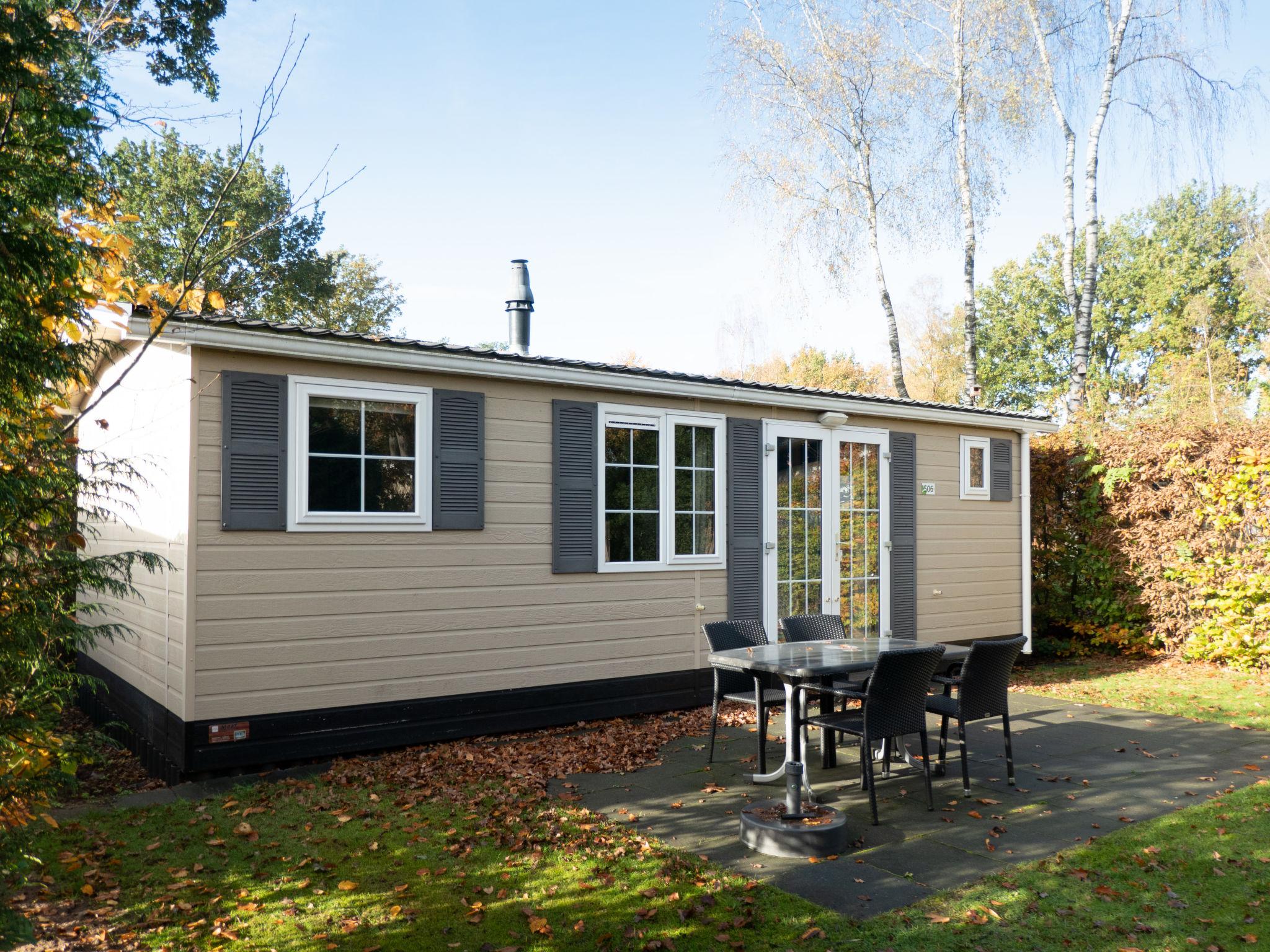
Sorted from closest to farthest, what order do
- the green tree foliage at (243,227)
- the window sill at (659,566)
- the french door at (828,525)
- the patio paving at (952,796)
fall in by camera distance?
the patio paving at (952,796)
the window sill at (659,566)
the french door at (828,525)
the green tree foliage at (243,227)

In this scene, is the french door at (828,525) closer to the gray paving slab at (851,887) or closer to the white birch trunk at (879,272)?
the gray paving slab at (851,887)

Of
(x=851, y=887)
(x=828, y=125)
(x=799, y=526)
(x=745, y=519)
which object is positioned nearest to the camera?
(x=851, y=887)

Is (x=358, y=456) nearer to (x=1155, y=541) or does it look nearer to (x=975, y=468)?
(x=975, y=468)

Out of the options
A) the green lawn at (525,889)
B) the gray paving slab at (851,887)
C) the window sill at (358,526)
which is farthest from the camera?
the window sill at (358,526)

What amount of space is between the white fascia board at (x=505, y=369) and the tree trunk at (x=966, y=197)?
674 centimetres

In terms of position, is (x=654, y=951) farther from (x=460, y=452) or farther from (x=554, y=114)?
(x=554, y=114)

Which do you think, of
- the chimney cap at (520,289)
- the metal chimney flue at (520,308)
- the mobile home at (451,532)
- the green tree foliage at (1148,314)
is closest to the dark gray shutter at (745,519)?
the mobile home at (451,532)

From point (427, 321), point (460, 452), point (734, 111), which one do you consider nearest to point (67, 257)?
point (460, 452)

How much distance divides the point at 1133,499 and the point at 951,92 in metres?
8.99

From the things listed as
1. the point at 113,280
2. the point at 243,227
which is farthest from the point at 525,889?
the point at 243,227

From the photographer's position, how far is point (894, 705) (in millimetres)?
4539

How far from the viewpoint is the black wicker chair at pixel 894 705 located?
442 cm

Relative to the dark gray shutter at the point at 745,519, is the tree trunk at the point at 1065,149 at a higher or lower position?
higher

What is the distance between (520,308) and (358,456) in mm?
3191
